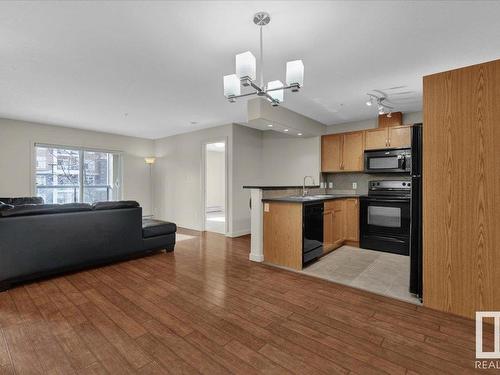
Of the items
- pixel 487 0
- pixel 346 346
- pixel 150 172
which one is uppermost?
pixel 487 0

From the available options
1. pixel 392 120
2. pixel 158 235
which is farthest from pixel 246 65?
pixel 392 120

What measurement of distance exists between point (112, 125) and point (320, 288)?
5790 mm

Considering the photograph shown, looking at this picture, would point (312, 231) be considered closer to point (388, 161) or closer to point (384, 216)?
point (384, 216)

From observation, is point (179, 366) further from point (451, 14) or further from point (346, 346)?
point (451, 14)

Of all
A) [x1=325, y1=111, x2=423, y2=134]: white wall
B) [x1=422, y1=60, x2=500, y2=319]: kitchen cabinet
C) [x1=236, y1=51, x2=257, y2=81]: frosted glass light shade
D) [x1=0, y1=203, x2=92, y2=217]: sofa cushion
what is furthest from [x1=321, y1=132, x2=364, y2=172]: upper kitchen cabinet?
[x1=0, y1=203, x2=92, y2=217]: sofa cushion

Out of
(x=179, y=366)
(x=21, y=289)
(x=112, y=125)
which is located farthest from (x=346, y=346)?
(x=112, y=125)

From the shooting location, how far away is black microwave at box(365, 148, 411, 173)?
4520mm

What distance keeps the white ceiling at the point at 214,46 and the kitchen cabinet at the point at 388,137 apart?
1.89ft

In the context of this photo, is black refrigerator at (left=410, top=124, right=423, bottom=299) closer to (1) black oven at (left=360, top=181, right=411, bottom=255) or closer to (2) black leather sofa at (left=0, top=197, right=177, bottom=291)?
(1) black oven at (left=360, top=181, right=411, bottom=255)

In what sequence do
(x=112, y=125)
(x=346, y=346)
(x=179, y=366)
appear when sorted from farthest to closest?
1. (x=112, y=125)
2. (x=346, y=346)
3. (x=179, y=366)

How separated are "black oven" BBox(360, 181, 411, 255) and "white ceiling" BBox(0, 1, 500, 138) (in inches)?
64.7

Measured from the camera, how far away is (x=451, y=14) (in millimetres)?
1994

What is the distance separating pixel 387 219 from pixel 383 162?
110 cm

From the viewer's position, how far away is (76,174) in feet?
20.8
